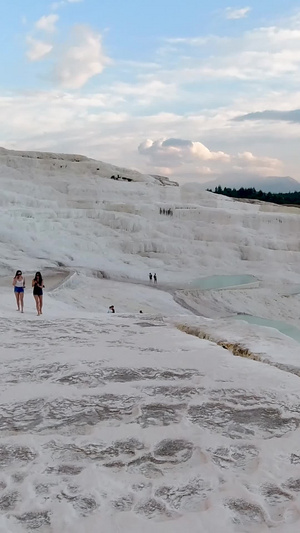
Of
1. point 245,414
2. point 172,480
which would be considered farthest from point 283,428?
point 172,480

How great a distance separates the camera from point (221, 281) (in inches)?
1067

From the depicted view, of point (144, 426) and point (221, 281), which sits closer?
point (144, 426)

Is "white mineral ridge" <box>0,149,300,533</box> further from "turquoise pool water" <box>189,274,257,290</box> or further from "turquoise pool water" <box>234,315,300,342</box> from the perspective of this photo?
"turquoise pool water" <box>189,274,257,290</box>

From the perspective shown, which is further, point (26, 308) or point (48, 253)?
point (48, 253)

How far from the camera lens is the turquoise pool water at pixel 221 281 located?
2524cm

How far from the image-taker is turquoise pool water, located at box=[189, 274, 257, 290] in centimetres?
2524

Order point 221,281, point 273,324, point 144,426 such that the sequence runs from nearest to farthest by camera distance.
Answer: point 144,426, point 273,324, point 221,281

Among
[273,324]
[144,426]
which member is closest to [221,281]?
[273,324]

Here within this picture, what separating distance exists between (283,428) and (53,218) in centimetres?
2865

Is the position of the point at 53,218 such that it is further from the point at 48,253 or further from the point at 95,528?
the point at 95,528

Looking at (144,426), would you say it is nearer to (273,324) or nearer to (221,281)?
(273,324)

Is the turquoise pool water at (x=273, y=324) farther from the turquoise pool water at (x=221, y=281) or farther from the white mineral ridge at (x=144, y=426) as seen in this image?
the white mineral ridge at (x=144, y=426)

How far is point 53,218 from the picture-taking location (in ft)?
106

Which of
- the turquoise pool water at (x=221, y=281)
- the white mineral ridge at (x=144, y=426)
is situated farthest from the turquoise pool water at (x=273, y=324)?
the white mineral ridge at (x=144, y=426)
